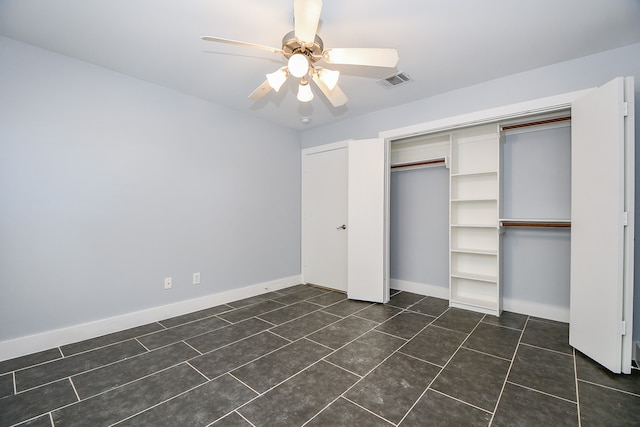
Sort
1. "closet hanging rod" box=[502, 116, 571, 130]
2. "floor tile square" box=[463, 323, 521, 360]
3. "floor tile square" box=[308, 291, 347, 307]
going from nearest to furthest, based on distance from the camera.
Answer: "floor tile square" box=[463, 323, 521, 360] → "closet hanging rod" box=[502, 116, 571, 130] → "floor tile square" box=[308, 291, 347, 307]

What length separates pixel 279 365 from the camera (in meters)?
2.17

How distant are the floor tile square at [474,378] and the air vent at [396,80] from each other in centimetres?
266

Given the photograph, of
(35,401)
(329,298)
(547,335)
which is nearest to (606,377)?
(547,335)

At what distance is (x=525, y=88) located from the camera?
2779mm

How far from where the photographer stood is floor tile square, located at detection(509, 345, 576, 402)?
188 cm

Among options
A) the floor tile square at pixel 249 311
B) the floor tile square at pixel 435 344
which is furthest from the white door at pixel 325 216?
the floor tile square at pixel 435 344

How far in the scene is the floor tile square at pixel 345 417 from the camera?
1.56m

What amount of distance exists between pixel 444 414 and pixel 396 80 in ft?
9.51

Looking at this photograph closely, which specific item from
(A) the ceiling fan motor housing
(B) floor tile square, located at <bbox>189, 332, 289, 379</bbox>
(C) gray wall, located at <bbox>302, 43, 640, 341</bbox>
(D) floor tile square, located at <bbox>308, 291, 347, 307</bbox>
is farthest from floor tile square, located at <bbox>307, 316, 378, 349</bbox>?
(A) the ceiling fan motor housing

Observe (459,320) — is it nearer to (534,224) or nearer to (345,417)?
(534,224)

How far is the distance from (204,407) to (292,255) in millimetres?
2918

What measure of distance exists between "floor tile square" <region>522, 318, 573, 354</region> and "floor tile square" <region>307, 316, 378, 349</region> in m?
1.46

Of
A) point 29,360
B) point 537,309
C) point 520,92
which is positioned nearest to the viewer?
point 29,360

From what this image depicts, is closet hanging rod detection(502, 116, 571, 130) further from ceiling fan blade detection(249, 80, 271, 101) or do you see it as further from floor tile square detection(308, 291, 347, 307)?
floor tile square detection(308, 291, 347, 307)
